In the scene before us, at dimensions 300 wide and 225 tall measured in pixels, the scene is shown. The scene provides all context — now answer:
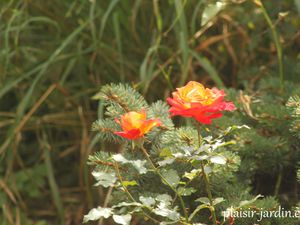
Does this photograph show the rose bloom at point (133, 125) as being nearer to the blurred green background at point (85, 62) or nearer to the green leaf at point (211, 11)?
the green leaf at point (211, 11)

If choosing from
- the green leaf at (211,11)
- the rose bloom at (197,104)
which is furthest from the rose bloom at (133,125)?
the green leaf at (211,11)

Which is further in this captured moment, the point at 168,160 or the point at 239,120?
the point at 239,120

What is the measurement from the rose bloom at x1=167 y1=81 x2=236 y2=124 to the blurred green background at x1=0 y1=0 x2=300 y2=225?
89 cm

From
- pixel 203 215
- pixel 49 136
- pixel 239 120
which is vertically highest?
pixel 239 120

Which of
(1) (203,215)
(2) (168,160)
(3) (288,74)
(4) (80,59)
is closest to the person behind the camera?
(2) (168,160)

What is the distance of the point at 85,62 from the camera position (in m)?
2.18

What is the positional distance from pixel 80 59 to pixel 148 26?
0.28m

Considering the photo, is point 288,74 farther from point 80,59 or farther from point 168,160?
point 168,160

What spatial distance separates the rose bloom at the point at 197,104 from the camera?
102 cm

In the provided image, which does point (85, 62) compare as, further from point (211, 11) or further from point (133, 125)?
point (133, 125)

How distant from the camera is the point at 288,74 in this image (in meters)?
1.88

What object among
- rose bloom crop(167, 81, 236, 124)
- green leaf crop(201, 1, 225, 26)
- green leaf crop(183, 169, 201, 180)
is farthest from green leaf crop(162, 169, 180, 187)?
green leaf crop(201, 1, 225, 26)

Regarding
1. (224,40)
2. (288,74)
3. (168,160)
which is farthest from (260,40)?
(168,160)

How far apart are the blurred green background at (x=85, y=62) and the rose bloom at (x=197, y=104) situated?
2.92 feet
